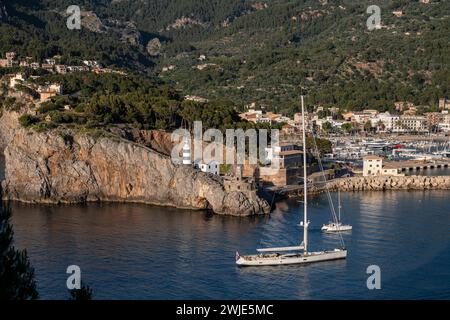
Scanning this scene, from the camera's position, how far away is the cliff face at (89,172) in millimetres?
28766

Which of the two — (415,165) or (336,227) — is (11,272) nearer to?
(336,227)

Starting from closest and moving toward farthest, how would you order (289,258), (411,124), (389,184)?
(289,258) < (389,184) < (411,124)

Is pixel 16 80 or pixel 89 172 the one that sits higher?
pixel 16 80

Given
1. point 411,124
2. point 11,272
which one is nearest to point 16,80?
point 411,124

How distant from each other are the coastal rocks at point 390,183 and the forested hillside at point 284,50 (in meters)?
27.6

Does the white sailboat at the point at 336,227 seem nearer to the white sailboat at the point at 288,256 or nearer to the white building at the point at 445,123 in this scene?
the white sailboat at the point at 288,256

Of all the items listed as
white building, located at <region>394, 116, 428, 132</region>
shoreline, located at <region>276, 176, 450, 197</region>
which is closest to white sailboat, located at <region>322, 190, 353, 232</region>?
shoreline, located at <region>276, 176, 450, 197</region>

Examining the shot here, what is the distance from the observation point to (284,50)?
263 feet

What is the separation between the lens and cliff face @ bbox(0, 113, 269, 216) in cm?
2877

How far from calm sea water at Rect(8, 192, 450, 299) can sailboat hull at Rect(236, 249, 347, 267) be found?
0.23 meters

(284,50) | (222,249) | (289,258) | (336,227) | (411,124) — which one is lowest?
(289,258)

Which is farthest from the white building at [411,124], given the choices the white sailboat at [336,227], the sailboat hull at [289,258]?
the sailboat hull at [289,258]

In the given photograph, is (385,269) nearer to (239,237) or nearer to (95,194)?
(239,237)

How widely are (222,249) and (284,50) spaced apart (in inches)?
2404
